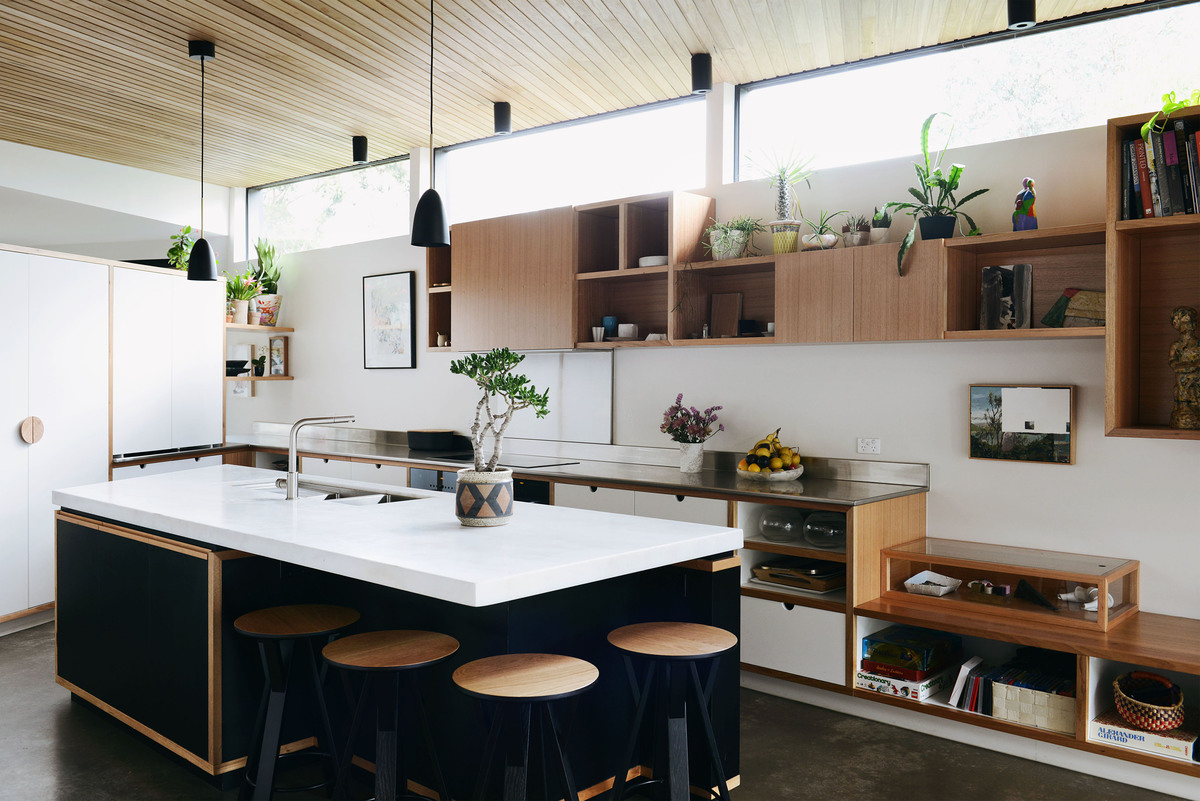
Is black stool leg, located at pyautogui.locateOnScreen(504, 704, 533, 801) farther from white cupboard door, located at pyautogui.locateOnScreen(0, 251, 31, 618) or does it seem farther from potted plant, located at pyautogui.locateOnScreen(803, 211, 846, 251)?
white cupboard door, located at pyautogui.locateOnScreen(0, 251, 31, 618)

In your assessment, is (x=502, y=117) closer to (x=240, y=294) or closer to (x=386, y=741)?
(x=240, y=294)

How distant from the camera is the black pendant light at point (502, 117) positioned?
16.4 ft

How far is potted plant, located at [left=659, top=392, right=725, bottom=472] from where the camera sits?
4.43 m

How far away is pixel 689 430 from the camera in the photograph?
175 inches

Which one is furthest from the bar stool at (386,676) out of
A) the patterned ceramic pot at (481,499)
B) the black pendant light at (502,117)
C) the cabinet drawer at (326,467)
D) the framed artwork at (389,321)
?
the framed artwork at (389,321)

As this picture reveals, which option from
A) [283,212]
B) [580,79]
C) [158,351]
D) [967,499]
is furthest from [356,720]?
[283,212]

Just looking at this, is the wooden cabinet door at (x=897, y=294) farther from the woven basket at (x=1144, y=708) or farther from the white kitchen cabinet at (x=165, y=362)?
the white kitchen cabinet at (x=165, y=362)

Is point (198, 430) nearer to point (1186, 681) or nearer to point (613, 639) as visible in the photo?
point (613, 639)

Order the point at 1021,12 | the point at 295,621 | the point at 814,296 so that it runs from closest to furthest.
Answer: the point at 295,621, the point at 1021,12, the point at 814,296

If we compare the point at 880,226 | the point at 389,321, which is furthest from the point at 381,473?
the point at 880,226

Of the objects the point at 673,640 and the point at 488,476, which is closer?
the point at 673,640

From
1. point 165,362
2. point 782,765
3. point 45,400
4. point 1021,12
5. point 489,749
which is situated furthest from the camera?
point 165,362

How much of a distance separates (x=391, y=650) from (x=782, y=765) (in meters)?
1.56

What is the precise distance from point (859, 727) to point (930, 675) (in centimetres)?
35
